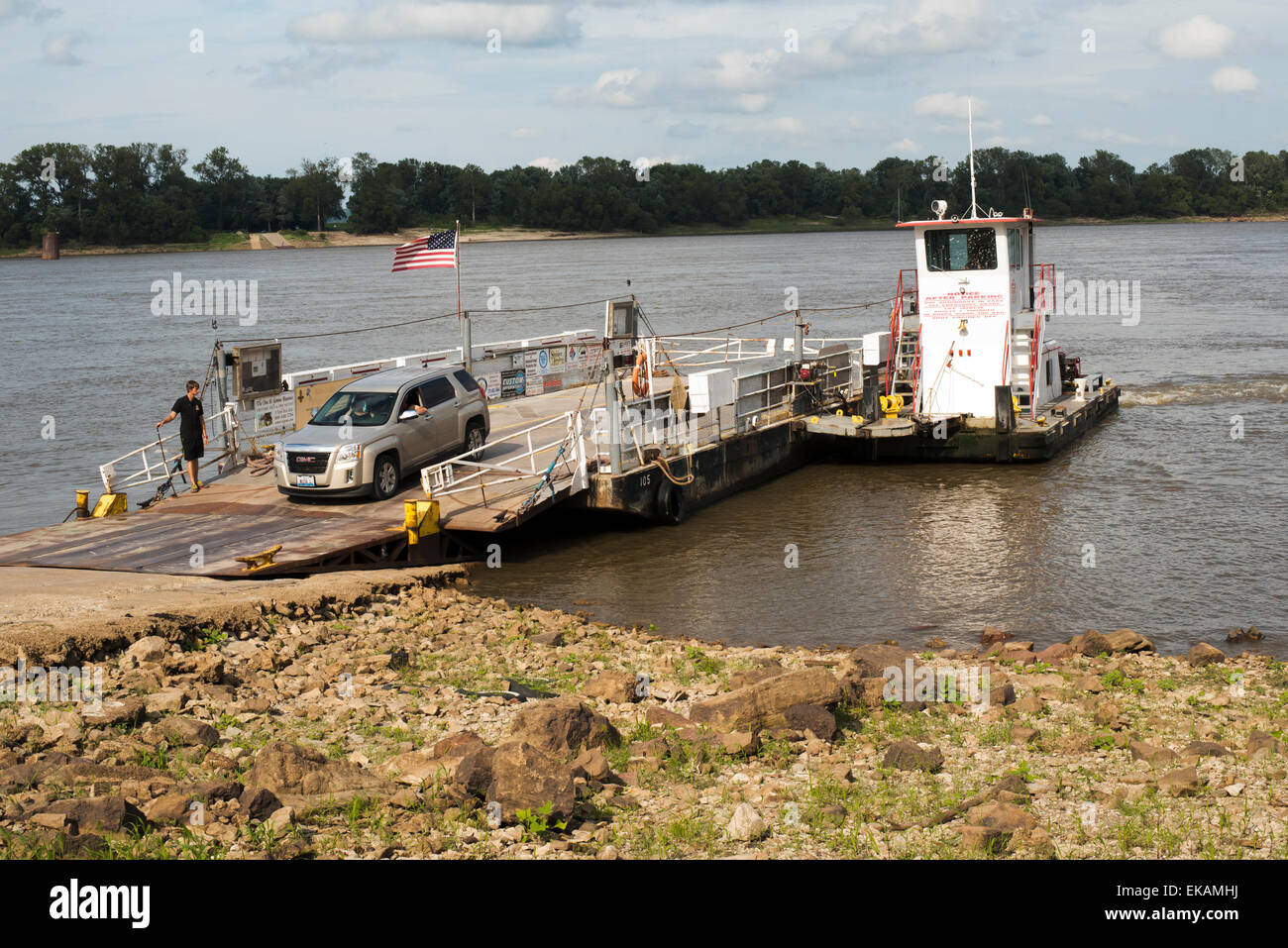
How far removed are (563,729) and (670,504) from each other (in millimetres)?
11065

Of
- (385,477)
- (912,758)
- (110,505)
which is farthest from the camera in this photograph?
(385,477)

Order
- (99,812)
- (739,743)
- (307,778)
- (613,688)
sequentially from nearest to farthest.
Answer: (99,812) → (307,778) → (739,743) → (613,688)

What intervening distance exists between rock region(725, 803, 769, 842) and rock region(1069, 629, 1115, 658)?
6.56 m

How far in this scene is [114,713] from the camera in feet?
31.3

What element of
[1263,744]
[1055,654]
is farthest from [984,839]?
[1055,654]

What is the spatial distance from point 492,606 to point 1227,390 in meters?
27.8

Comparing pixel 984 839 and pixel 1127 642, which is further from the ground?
pixel 984 839

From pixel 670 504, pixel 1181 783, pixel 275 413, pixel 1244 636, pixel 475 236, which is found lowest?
pixel 1244 636

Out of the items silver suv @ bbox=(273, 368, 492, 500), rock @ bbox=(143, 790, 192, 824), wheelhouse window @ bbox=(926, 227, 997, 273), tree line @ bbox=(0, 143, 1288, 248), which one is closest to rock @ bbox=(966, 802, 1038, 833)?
rock @ bbox=(143, 790, 192, 824)

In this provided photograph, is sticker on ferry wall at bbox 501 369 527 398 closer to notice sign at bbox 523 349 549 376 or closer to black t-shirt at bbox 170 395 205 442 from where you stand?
notice sign at bbox 523 349 549 376

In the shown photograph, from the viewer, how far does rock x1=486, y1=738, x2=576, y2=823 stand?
783cm

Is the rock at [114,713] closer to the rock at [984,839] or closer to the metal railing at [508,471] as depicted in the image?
the rock at [984,839]

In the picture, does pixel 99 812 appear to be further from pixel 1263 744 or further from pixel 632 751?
pixel 1263 744

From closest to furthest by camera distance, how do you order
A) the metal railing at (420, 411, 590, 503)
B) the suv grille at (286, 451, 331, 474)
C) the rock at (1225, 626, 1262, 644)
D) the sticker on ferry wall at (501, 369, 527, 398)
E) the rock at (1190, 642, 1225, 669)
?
1. the rock at (1190, 642, 1225, 669)
2. the rock at (1225, 626, 1262, 644)
3. the suv grille at (286, 451, 331, 474)
4. the metal railing at (420, 411, 590, 503)
5. the sticker on ferry wall at (501, 369, 527, 398)
